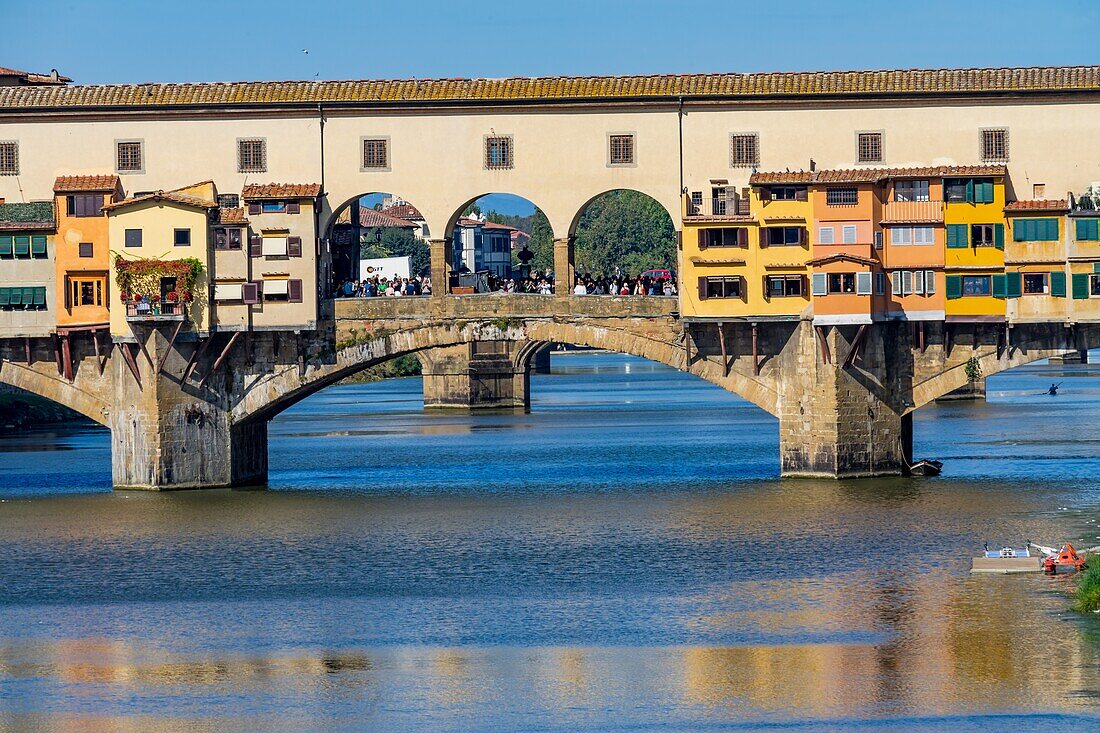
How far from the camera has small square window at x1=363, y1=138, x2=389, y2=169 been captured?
2724 inches

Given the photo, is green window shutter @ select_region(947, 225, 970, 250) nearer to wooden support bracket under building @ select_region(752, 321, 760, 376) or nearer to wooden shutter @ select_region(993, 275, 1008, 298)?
wooden shutter @ select_region(993, 275, 1008, 298)

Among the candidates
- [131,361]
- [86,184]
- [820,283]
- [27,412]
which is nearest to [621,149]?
[820,283]

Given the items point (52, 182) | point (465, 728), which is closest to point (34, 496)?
point (52, 182)

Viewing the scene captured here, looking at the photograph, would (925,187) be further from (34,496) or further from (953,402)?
(953,402)

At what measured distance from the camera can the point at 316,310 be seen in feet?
226

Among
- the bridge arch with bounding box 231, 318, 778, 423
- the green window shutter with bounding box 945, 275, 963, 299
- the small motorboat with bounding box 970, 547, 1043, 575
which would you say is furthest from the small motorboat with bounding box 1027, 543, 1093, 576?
the bridge arch with bounding box 231, 318, 778, 423

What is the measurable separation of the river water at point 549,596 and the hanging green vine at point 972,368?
368 cm

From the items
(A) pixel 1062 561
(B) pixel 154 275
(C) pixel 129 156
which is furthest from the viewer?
(C) pixel 129 156

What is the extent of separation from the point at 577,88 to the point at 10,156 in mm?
20543

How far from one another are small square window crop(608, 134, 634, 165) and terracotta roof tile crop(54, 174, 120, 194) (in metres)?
17.5

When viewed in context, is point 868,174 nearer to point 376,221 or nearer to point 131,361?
point 131,361

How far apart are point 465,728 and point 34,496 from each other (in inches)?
1540

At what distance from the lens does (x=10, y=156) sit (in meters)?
70.5

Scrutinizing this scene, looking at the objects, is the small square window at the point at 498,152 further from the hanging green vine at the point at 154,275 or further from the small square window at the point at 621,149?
the hanging green vine at the point at 154,275
